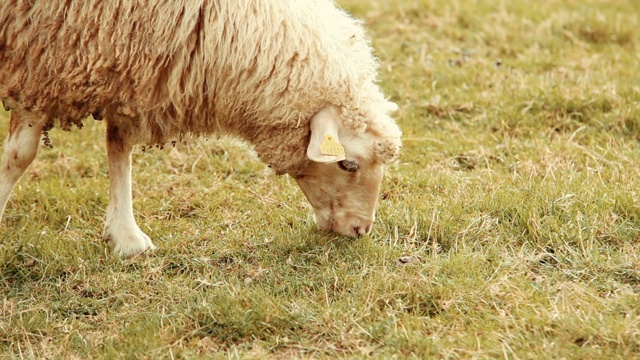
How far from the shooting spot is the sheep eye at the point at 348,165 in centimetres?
485

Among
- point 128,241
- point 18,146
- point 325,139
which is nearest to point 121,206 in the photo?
point 128,241

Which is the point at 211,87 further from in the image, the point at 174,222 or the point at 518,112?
the point at 518,112

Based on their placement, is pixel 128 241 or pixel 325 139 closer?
pixel 325 139

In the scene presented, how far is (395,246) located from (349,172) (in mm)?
449

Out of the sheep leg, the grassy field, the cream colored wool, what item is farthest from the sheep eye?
the sheep leg

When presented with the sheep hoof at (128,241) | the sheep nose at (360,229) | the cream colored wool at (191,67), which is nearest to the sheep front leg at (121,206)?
the sheep hoof at (128,241)

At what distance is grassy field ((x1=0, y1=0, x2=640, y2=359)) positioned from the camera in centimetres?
409

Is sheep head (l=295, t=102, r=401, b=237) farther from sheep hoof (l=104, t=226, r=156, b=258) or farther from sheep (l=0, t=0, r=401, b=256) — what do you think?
sheep hoof (l=104, t=226, r=156, b=258)

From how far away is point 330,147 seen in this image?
458 cm

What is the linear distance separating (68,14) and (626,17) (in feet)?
20.3

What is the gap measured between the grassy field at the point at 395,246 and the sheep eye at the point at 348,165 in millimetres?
395

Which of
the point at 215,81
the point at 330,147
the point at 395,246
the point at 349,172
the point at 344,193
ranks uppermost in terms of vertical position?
the point at 215,81

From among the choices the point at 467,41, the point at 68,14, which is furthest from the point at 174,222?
the point at 467,41

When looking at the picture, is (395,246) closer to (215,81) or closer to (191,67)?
(215,81)
